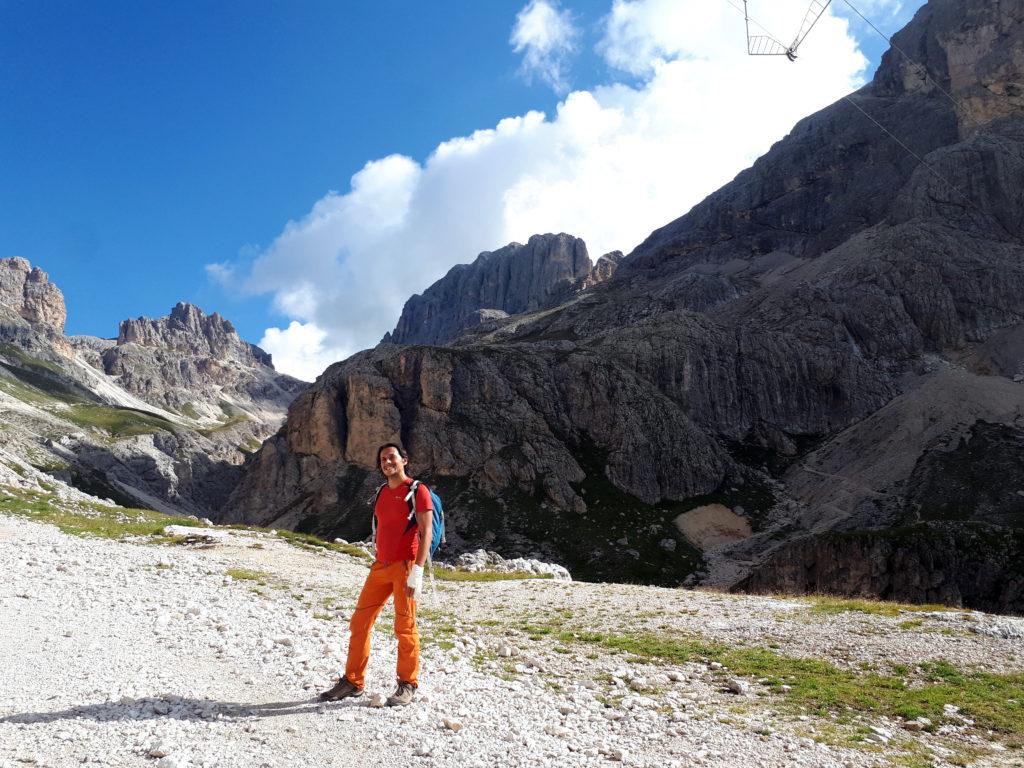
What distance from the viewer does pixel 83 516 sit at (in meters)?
34.6

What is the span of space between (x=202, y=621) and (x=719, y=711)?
9348 millimetres

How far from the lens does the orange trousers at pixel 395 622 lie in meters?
9.42

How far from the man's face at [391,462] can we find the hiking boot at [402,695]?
2.98m

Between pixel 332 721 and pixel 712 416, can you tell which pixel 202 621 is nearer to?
pixel 332 721

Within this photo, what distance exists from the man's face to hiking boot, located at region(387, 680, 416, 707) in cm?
298

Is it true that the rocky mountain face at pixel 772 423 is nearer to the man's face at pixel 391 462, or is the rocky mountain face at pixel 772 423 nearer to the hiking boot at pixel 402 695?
the hiking boot at pixel 402 695

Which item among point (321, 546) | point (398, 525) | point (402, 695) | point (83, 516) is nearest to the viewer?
point (402, 695)

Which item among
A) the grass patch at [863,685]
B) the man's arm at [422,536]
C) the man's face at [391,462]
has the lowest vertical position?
the grass patch at [863,685]

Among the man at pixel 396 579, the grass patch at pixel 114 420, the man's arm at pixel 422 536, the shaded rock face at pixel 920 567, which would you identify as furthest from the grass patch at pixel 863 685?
the grass patch at pixel 114 420

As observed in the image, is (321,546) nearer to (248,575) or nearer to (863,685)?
(248,575)

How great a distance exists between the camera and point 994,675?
13547 millimetres

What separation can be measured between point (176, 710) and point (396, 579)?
3.12 metres

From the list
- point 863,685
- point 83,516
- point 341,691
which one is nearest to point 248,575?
point 341,691

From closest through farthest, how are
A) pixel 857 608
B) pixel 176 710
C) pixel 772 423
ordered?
pixel 176 710, pixel 857 608, pixel 772 423
